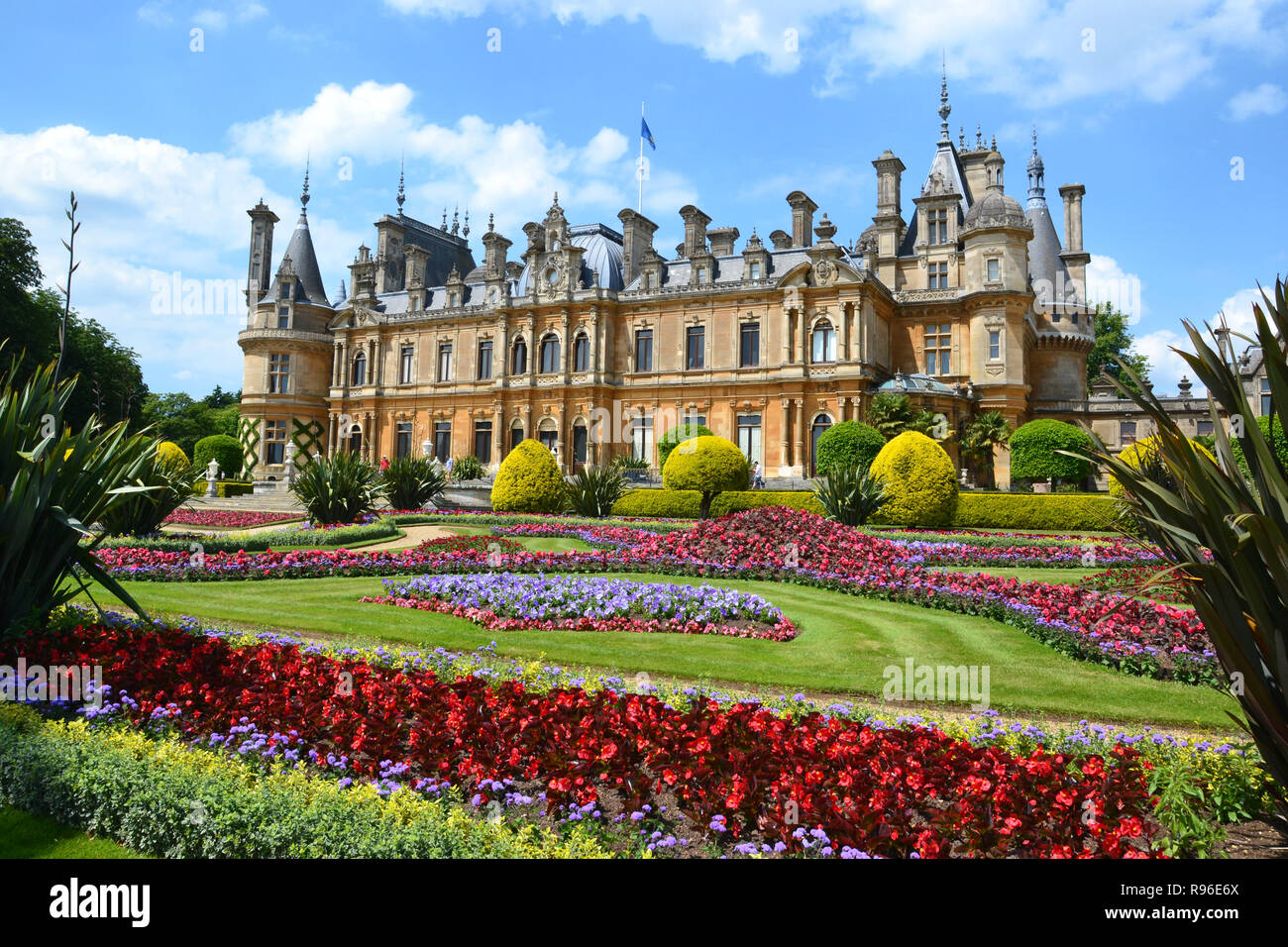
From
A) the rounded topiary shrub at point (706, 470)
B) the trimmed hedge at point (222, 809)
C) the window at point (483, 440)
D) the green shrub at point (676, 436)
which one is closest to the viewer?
the trimmed hedge at point (222, 809)

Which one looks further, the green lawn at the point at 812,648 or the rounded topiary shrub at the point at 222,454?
the rounded topiary shrub at the point at 222,454

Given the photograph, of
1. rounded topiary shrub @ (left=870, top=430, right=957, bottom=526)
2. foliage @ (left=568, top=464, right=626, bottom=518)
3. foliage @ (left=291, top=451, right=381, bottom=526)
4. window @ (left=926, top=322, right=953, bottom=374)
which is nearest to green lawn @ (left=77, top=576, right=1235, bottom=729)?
foliage @ (left=291, top=451, right=381, bottom=526)

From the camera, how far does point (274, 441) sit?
159ft

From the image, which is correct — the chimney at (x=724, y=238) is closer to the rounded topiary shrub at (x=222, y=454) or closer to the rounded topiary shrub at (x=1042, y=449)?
the rounded topiary shrub at (x=1042, y=449)

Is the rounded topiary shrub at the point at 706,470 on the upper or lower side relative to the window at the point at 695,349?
lower

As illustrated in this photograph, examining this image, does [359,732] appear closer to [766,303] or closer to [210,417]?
[766,303]

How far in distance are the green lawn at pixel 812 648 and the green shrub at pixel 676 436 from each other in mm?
23886

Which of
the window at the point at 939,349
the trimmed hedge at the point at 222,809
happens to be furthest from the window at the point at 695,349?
the trimmed hedge at the point at 222,809

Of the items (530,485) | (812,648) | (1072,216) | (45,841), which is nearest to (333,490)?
(530,485)

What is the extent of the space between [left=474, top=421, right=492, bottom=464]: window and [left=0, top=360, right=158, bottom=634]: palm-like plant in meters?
36.1

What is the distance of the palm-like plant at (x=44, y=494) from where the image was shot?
6883mm

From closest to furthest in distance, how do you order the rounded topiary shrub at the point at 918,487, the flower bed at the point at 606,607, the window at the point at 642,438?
the flower bed at the point at 606,607
the rounded topiary shrub at the point at 918,487
the window at the point at 642,438

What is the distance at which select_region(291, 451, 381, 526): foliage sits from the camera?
2055cm

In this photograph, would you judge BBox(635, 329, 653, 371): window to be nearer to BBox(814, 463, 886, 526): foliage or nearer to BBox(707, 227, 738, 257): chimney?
BBox(707, 227, 738, 257): chimney
